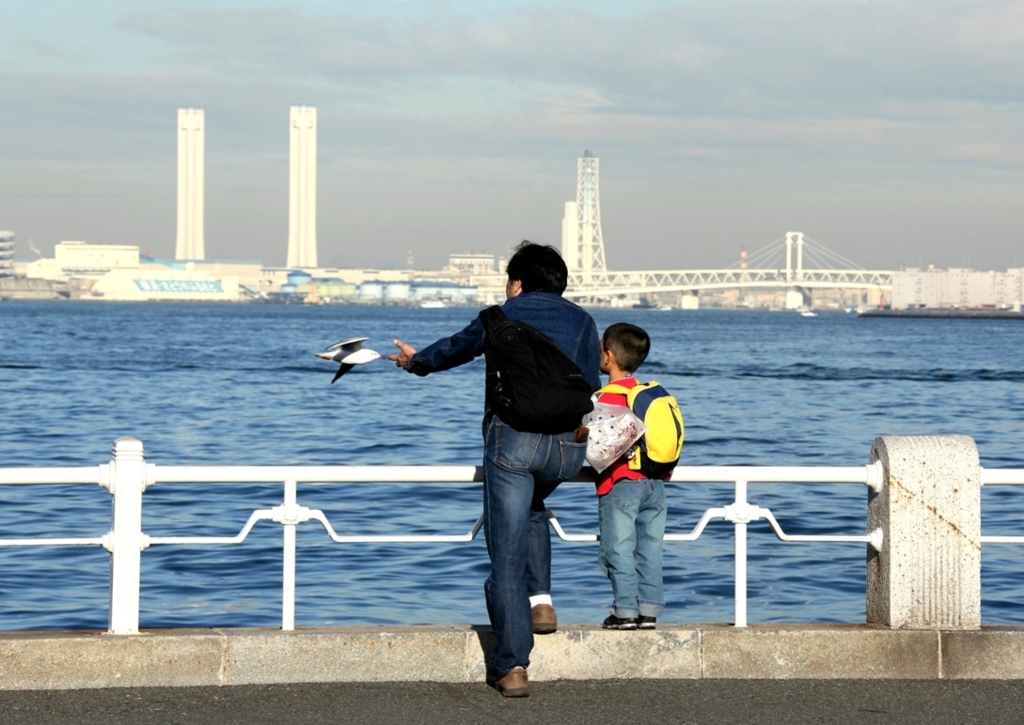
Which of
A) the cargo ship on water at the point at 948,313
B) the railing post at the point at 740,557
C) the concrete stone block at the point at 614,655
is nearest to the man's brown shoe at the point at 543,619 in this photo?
the concrete stone block at the point at 614,655

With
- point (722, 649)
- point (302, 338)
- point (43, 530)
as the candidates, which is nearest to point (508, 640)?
point (722, 649)

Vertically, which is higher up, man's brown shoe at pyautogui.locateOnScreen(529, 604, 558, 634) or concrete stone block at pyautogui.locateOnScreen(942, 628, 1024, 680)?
man's brown shoe at pyautogui.locateOnScreen(529, 604, 558, 634)

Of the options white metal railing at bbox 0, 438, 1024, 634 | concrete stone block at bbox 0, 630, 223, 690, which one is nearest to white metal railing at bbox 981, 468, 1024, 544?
white metal railing at bbox 0, 438, 1024, 634

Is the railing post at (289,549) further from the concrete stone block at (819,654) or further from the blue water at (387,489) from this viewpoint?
the blue water at (387,489)

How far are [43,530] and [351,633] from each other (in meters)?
9.35

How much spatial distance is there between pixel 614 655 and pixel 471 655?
49 centimetres

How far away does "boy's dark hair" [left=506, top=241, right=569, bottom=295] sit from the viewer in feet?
16.8

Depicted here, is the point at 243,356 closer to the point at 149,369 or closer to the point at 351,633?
the point at 149,369

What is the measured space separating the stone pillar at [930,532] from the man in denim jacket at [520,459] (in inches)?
46.8

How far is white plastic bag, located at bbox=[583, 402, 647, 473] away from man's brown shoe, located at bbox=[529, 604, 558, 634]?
1.69 feet

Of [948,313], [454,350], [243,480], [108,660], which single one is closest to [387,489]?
[243,480]

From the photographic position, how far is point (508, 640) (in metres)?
4.99

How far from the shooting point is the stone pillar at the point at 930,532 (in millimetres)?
5449

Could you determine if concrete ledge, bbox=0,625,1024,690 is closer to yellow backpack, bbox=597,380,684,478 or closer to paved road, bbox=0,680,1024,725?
paved road, bbox=0,680,1024,725
